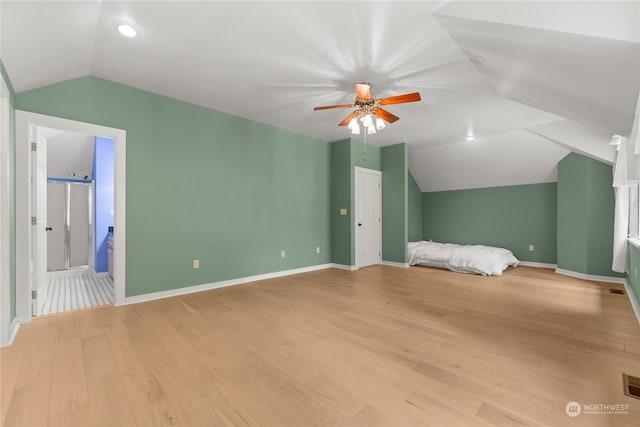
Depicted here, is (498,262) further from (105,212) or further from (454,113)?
(105,212)

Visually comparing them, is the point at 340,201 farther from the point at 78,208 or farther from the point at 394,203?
the point at 78,208

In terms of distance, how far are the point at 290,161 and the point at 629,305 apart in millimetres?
5141

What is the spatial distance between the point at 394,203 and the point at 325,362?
4610mm

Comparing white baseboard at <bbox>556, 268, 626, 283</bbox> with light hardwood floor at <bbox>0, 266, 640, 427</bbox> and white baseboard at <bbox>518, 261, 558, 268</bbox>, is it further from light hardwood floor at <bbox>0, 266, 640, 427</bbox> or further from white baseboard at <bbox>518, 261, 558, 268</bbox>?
light hardwood floor at <bbox>0, 266, 640, 427</bbox>

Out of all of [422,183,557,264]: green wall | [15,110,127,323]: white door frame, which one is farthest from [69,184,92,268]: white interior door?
[422,183,557,264]: green wall

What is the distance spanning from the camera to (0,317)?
2.18 m

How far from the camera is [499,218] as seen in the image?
6574 millimetres

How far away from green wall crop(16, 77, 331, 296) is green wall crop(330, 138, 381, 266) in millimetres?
599

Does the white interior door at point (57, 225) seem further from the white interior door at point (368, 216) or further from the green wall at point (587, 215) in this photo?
the green wall at point (587, 215)

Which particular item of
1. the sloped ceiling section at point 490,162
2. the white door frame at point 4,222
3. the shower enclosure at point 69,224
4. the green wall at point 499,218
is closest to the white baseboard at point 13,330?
the white door frame at point 4,222

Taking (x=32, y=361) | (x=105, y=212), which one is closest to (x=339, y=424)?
(x=32, y=361)

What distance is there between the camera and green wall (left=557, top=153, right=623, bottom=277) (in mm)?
4547

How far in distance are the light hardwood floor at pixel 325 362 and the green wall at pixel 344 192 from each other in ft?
7.00

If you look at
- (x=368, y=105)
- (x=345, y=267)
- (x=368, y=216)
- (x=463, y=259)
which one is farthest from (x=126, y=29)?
(x=463, y=259)
